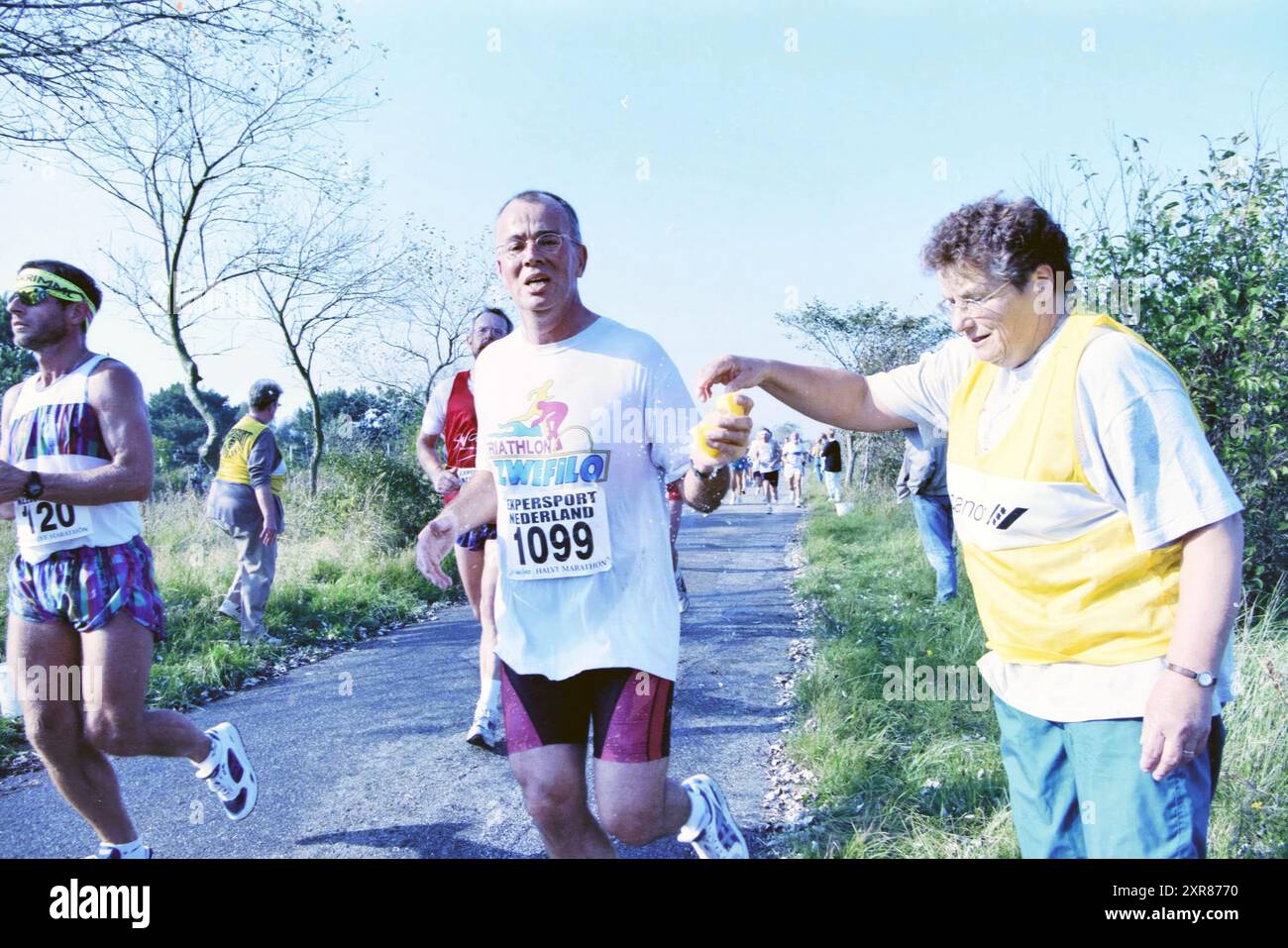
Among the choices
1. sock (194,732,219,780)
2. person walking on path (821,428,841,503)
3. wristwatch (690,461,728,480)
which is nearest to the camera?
wristwatch (690,461,728,480)

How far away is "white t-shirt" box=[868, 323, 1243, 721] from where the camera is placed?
154 centimetres

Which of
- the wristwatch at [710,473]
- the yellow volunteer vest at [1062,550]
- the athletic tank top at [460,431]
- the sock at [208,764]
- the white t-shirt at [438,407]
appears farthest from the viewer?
the white t-shirt at [438,407]

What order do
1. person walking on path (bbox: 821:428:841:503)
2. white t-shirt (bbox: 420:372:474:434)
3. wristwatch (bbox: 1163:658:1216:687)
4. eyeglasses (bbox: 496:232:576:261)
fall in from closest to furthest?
wristwatch (bbox: 1163:658:1216:687)
eyeglasses (bbox: 496:232:576:261)
white t-shirt (bbox: 420:372:474:434)
person walking on path (bbox: 821:428:841:503)

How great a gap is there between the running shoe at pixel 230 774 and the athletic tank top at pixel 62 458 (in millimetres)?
731

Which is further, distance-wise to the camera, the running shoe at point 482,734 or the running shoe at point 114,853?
the running shoe at point 482,734

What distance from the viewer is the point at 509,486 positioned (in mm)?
2287

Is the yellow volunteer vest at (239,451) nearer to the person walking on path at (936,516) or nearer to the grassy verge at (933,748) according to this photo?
the grassy verge at (933,748)

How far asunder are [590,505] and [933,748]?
1846mm

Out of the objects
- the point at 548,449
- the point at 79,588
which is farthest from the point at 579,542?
the point at 79,588

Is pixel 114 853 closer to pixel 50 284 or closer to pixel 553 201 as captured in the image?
pixel 50 284

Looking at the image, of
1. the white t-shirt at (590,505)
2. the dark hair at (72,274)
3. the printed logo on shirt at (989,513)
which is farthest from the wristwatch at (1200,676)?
the dark hair at (72,274)

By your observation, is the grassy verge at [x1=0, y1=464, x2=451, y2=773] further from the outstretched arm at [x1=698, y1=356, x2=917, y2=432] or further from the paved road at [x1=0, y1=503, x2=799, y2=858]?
the outstretched arm at [x1=698, y1=356, x2=917, y2=432]

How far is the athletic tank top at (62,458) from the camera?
8.39 feet

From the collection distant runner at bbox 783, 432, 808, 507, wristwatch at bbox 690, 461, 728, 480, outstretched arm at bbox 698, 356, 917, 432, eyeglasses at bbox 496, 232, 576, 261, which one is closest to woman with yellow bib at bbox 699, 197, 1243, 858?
outstretched arm at bbox 698, 356, 917, 432
